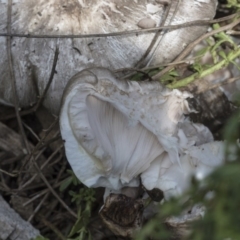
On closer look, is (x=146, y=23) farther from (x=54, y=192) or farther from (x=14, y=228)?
(x=14, y=228)

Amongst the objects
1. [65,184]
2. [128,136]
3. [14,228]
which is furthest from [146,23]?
[14,228]

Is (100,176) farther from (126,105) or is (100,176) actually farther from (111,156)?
(126,105)

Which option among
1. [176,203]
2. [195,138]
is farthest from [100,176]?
[176,203]

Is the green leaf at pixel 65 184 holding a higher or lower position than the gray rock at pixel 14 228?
higher

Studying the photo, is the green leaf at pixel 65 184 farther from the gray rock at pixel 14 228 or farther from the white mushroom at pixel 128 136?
the white mushroom at pixel 128 136

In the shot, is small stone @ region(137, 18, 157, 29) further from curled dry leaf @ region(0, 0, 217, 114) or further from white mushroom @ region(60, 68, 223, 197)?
white mushroom @ region(60, 68, 223, 197)

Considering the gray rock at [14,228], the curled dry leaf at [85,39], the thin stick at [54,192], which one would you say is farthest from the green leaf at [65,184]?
the curled dry leaf at [85,39]
